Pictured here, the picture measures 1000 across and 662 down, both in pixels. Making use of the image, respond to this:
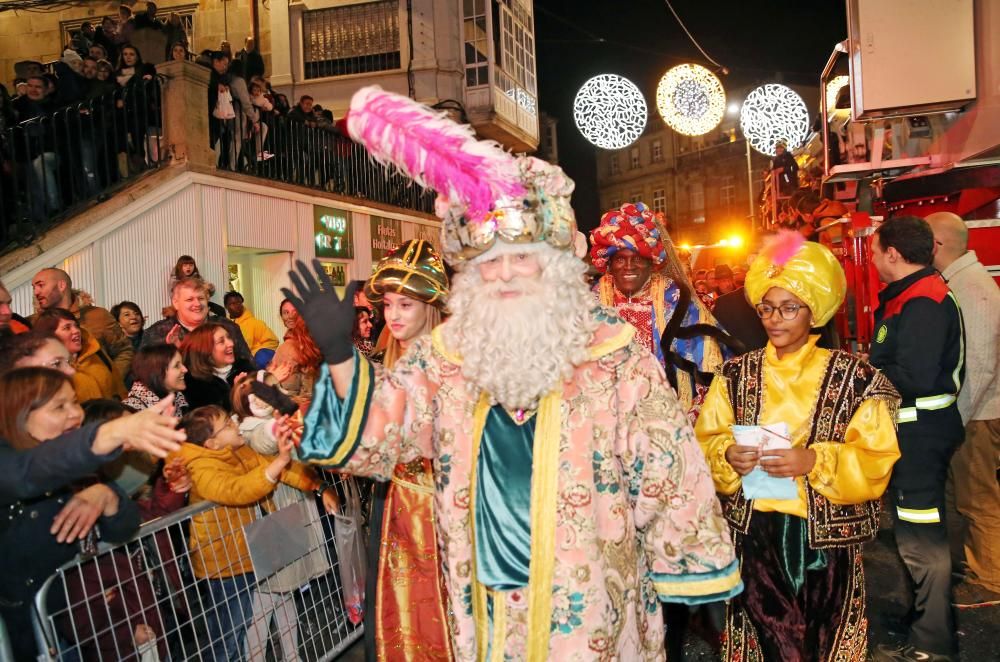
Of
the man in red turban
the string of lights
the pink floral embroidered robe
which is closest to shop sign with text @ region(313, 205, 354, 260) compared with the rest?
the string of lights

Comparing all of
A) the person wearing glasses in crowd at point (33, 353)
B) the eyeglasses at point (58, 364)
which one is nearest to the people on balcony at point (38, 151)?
the person wearing glasses in crowd at point (33, 353)

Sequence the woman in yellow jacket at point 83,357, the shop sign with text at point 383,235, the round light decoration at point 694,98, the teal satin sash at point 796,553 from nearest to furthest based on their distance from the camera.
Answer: the teal satin sash at point 796,553
the woman in yellow jacket at point 83,357
the round light decoration at point 694,98
the shop sign with text at point 383,235

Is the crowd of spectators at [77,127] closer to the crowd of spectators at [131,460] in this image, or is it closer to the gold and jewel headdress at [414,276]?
the crowd of spectators at [131,460]

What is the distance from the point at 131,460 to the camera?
A: 128 inches

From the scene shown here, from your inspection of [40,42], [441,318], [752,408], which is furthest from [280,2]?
[752,408]

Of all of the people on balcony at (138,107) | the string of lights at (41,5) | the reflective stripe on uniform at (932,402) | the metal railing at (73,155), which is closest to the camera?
the reflective stripe on uniform at (932,402)

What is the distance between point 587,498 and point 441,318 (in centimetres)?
167

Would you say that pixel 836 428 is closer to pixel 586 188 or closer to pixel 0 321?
pixel 0 321

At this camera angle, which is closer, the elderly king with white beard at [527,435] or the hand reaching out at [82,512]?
the elderly king with white beard at [527,435]

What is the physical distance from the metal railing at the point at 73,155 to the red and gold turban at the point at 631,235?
6.95 metres

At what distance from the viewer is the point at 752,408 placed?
10.6ft

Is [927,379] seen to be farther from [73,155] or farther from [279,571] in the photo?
[73,155]

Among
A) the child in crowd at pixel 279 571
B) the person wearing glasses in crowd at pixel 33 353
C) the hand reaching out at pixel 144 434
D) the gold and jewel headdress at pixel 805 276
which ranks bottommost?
the child in crowd at pixel 279 571

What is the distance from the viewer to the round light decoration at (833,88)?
10.3 m
